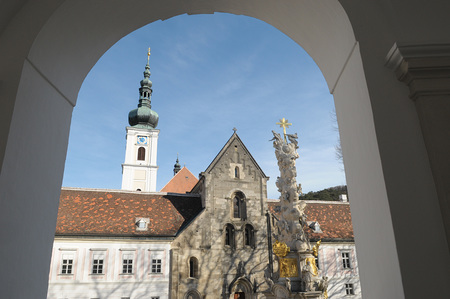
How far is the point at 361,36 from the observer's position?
2715mm

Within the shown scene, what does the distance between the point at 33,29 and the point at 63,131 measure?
40.2 inches

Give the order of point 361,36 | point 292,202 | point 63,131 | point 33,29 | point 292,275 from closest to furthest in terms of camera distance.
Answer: point 361,36 → point 33,29 → point 63,131 → point 292,275 → point 292,202

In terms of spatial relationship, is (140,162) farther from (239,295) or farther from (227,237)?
(239,295)

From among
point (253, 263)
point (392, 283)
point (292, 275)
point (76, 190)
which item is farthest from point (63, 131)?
point (76, 190)

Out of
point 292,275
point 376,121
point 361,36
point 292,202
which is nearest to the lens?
point 376,121

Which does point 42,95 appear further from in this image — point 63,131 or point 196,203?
point 196,203

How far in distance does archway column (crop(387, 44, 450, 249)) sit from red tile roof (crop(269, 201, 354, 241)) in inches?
962

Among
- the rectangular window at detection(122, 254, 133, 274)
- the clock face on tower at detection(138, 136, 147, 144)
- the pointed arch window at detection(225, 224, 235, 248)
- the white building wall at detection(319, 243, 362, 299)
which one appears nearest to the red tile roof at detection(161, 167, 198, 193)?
the clock face on tower at detection(138, 136, 147, 144)

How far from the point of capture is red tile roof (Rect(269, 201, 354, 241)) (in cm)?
2603

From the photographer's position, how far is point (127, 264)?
22.1 meters

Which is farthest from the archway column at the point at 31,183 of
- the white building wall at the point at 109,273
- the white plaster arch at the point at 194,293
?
the white plaster arch at the point at 194,293

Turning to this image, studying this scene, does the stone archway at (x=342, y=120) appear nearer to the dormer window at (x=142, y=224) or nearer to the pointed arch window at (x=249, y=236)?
the dormer window at (x=142, y=224)

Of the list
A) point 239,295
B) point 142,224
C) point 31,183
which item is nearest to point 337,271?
point 239,295

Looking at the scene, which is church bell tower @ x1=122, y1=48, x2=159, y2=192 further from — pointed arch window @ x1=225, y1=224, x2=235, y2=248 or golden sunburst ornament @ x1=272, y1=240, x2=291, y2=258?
golden sunburst ornament @ x1=272, y1=240, x2=291, y2=258
